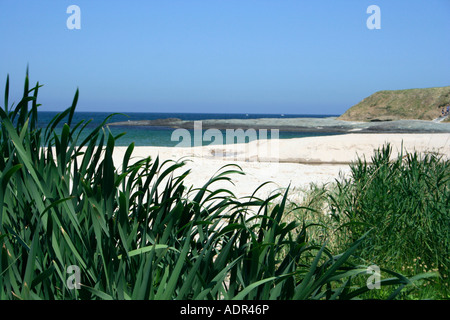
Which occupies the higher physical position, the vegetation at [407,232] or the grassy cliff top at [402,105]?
the grassy cliff top at [402,105]

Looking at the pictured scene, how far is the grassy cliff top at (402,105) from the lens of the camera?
4762 cm

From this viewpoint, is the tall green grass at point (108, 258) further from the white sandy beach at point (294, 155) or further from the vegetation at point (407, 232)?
the white sandy beach at point (294, 155)

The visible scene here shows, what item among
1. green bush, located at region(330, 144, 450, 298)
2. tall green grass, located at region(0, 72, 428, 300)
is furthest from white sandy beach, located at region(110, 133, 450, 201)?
tall green grass, located at region(0, 72, 428, 300)

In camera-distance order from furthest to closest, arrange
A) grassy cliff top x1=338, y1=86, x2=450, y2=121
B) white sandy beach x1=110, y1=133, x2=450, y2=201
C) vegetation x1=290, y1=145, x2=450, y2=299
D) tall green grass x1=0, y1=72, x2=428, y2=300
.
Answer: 1. grassy cliff top x1=338, y1=86, x2=450, y2=121
2. white sandy beach x1=110, y1=133, x2=450, y2=201
3. vegetation x1=290, y1=145, x2=450, y2=299
4. tall green grass x1=0, y1=72, x2=428, y2=300

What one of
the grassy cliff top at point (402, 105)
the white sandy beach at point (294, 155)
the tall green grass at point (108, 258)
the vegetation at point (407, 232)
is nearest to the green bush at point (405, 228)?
→ the vegetation at point (407, 232)

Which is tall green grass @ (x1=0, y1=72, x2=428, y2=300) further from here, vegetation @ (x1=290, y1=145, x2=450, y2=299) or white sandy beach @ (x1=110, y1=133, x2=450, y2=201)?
white sandy beach @ (x1=110, y1=133, x2=450, y2=201)

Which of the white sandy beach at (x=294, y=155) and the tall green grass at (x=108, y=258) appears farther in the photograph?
the white sandy beach at (x=294, y=155)

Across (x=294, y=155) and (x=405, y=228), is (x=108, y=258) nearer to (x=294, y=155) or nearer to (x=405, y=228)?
(x=405, y=228)

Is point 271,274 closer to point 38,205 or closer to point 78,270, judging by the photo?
point 78,270

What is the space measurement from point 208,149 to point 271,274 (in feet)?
33.8

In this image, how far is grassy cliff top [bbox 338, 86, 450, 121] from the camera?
47.6 metres

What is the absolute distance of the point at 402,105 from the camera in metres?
51.3

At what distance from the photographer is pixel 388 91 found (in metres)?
57.1

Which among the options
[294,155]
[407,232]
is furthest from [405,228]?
[294,155]
